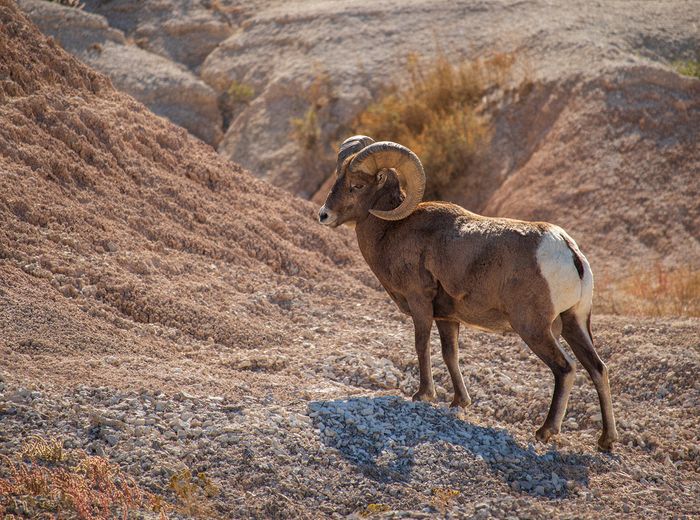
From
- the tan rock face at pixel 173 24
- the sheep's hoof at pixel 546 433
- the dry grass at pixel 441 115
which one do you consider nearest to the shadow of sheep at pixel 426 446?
the sheep's hoof at pixel 546 433

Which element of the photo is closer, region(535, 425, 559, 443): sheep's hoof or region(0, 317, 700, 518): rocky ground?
region(0, 317, 700, 518): rocky ground

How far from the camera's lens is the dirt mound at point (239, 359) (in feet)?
23.9

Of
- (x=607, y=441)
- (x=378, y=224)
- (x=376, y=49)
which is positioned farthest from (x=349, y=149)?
(x=376, y=49)

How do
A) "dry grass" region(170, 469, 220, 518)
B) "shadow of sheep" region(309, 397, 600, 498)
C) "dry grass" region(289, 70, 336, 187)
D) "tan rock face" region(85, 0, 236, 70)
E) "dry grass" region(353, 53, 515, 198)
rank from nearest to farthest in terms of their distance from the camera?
"dry grass" region(170, 469, 220, 518) → "shadow of sheep" region(309, 397, 600, 498) → "dry grass" region(353, 53, 515, 198) → "dry grass" region(289, 70, 336, 187) → "tan rock face" region(85, 0, 236, 70)

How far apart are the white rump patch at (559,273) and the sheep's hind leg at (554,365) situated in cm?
26

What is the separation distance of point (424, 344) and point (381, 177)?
166 centimetres

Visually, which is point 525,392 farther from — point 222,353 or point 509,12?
point 509,12

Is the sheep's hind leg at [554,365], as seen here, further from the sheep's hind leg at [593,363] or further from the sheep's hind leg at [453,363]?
the sheep's hind leg at [453,363]

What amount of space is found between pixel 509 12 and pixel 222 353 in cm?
1279

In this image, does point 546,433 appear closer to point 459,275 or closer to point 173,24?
point 459,275

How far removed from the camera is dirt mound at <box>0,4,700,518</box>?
728 centimetres

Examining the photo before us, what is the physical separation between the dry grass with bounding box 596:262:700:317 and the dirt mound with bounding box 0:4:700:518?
957 millimetres

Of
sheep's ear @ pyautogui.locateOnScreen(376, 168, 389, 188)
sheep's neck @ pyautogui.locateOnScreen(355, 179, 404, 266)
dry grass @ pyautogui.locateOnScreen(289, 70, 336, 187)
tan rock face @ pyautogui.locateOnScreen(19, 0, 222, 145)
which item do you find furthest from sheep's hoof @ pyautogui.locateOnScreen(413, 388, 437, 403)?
tan rock face @ pyautogui.locateOnScreen(19, 0, 222, 145)

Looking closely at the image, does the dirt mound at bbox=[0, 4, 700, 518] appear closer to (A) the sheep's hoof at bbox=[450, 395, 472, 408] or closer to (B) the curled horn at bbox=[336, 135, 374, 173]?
(A) the sheep's hoof at bbox=[450, 395, 472, 408]
